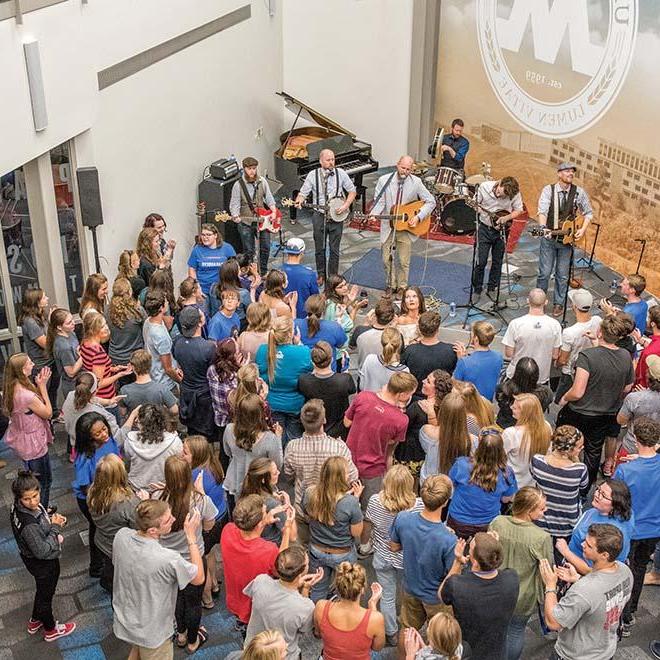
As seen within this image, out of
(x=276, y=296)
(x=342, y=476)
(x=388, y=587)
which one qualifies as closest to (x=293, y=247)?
(x=276, y=296)

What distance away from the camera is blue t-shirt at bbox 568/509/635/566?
4.57 metres

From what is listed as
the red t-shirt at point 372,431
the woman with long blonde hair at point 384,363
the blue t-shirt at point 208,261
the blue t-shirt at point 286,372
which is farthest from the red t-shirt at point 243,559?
the blue t-shirt at point 208,261

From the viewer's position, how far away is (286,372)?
20.1ft

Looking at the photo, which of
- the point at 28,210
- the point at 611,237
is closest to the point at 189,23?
the point at 28,210

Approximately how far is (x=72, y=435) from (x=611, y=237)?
307 inches

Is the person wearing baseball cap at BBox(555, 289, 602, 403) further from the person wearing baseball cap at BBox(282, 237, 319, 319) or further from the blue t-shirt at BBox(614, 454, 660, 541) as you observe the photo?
the person wearing baseball cap at BBox(282, 237, 319, 319)

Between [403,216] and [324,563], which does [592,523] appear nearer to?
[324,563]

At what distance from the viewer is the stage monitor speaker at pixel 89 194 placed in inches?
313

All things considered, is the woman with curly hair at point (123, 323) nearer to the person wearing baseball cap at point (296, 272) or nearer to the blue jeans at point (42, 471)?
the blue jeans at point (42, 471)

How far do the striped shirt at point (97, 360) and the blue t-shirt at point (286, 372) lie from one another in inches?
46.8

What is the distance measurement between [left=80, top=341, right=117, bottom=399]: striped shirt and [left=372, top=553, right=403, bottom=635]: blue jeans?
2.60 metres

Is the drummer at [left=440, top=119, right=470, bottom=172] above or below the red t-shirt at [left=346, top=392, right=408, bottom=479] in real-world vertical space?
below

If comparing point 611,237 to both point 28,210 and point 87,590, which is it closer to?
point 28,210

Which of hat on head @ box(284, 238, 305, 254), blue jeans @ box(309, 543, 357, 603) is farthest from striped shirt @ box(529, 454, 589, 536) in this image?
hat on head @ box(284, 238, 305, 254)
